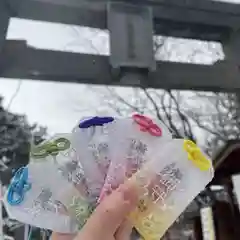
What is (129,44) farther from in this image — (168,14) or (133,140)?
(133,140)

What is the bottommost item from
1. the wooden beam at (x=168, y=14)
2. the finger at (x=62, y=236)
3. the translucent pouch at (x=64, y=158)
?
the wooden beam at (x=168, y=14)

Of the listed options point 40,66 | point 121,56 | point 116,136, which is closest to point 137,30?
point 121,56

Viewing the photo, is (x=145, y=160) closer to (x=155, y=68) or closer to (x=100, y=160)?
(x=100, y=160)

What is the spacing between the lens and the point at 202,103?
96.5 inches

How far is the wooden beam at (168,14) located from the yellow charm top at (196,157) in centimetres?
80

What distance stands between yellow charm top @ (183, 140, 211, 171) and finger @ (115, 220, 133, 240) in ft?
0.34

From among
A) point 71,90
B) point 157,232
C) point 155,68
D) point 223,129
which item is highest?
point 157,232

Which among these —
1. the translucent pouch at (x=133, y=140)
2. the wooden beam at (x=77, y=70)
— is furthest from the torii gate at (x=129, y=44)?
the translucent pouch at (x=133, y=140)

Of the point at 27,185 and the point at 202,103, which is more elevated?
the point at 27,185

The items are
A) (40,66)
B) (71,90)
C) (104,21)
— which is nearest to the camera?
(40,66)

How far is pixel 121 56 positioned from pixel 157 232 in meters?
0.72

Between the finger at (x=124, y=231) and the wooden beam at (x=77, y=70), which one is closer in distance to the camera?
the finger at (x=124, y=231)

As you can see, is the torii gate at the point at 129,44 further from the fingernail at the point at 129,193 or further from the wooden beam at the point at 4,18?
the fingernail at the point at 129,193

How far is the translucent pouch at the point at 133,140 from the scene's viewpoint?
483 millimetres
